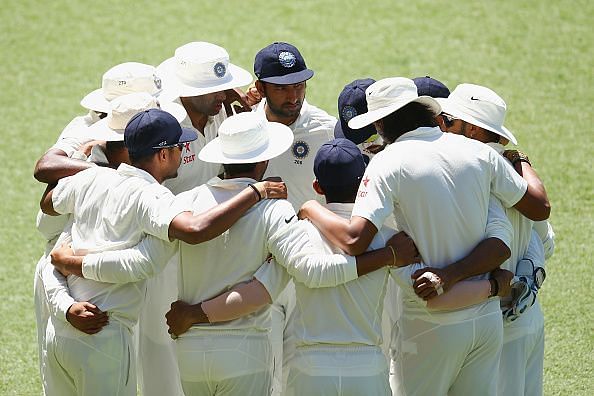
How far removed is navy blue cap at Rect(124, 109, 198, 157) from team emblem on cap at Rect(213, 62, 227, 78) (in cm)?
117

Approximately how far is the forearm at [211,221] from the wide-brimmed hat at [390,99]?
0.73 metres

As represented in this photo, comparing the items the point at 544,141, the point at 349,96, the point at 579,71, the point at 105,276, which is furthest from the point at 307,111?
the point at 579,71

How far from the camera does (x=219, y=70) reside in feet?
21.1

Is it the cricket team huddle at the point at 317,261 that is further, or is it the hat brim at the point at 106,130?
the hat brim at the point at 106,130

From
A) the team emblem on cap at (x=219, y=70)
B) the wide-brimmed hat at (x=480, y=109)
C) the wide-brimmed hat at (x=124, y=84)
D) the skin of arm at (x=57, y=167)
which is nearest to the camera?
the wide-brimmed hat at (x=480, y=109)

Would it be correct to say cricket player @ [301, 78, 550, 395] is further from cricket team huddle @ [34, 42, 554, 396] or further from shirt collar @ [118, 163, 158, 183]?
shirt collar @ [118, 163, 158, 183]

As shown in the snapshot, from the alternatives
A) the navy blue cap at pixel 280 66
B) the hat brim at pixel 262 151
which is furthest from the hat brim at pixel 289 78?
the hat brim at pixel 262 151

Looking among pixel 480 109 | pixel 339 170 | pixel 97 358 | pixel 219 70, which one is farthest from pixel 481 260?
pixel 219 70

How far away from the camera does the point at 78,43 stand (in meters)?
12.6

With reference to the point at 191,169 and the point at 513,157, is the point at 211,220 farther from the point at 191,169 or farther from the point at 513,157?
the point at 513,157

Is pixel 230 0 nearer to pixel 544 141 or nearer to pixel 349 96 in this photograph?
pixel 544 141

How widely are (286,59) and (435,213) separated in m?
1.74

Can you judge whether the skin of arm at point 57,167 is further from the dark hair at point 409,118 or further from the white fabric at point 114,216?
the dark hair at point 409,118

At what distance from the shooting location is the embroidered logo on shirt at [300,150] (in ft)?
21.0
